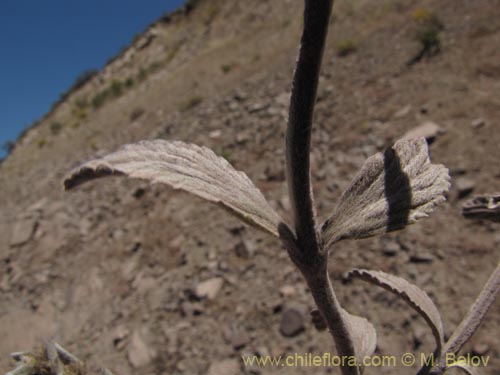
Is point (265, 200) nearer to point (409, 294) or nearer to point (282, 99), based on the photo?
point (409, 294)

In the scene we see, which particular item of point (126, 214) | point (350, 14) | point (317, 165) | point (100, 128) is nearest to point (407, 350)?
point (317, 165)

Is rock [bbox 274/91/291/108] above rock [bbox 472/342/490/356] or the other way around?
above

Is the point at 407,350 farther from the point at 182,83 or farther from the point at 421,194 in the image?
the point at 182,83

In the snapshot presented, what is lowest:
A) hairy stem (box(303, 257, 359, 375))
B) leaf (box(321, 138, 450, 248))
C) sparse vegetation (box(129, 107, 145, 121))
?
hairy stem (box(303, 257, 359, 375))

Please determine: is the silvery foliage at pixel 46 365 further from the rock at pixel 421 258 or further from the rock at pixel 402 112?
the rock at pixel 402 112

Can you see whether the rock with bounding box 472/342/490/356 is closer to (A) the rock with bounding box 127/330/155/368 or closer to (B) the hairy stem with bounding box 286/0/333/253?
(A) the rock with bounding box 127/330/155/368

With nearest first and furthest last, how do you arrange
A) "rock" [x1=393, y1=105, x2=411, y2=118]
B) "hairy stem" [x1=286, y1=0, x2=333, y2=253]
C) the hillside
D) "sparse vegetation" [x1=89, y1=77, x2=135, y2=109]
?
"hairy stem" [x1=286, y1=0, x2=333, y2=253], the hillside, "rock" [x1=393, y1=105, x2=411, y2=118], "sparse vegetation" [x1=89, y1=77, x2=135, y2=109]

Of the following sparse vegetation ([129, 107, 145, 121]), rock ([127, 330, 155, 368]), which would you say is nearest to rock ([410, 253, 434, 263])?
rock ([127, 330, 155, 368])
